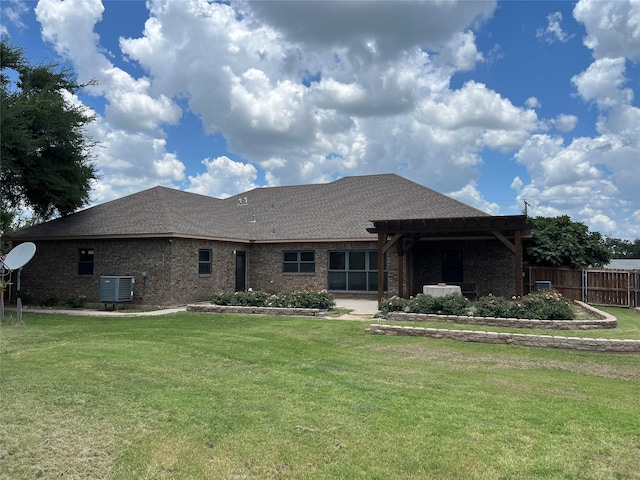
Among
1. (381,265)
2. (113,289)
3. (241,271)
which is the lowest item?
(113,289)

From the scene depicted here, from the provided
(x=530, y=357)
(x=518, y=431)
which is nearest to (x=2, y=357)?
(x=518, y=431)

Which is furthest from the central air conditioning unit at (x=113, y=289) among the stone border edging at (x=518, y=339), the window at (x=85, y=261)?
the stone border edging at (x=518, y=339)

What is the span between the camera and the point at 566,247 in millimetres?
18969

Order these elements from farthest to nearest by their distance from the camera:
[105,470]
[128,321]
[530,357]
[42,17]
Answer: [42,17], [128,321], [530,357], [105,470]

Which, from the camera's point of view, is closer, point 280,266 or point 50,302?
point 50,302

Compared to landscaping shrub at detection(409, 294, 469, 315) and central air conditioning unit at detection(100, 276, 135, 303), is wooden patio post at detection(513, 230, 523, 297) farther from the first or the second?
central air conditioning unit at detection(100, 276, 135, 303)

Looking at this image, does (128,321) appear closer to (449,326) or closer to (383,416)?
(449,326)

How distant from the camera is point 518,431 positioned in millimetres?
4688

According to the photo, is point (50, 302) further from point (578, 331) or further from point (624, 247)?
point (624, 247)

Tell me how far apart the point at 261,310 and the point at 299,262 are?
6056 mm

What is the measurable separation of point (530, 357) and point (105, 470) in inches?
288

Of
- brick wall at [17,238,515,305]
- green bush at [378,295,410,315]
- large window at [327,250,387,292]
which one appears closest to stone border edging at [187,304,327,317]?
green bush at [378,295,410,315]

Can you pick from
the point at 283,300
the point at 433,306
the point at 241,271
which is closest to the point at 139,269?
the point at 241,271

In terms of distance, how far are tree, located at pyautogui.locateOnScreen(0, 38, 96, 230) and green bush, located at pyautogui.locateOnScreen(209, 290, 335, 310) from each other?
7.96m
